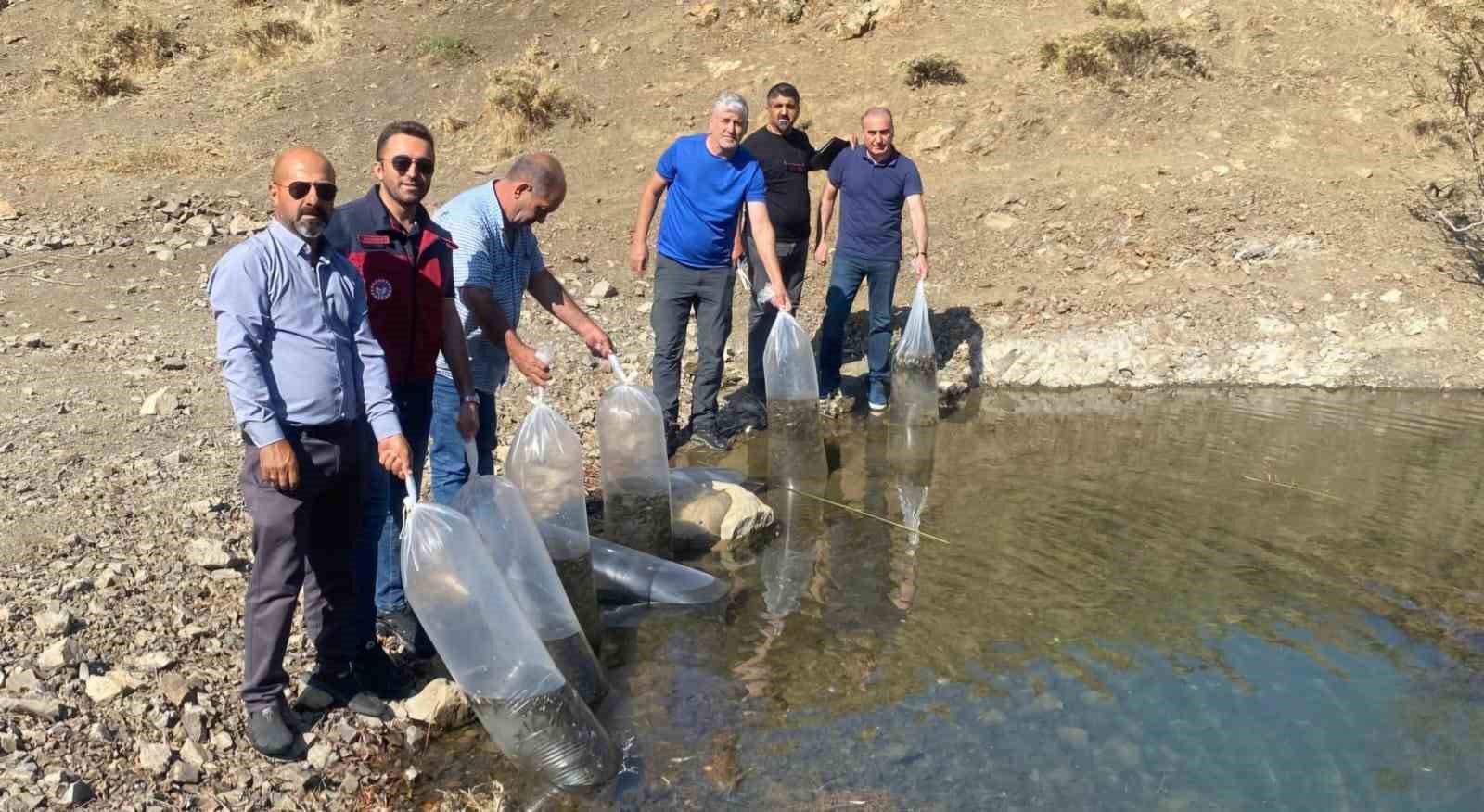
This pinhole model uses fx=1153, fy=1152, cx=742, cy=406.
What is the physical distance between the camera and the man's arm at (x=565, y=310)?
421 cm

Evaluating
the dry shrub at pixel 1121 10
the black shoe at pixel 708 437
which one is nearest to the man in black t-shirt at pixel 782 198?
the black shoe at pixel 708 437

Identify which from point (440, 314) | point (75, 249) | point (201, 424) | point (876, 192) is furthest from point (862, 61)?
point (440, 314)

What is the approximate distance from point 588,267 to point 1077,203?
13.4ft

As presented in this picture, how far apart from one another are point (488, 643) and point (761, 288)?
3.74m

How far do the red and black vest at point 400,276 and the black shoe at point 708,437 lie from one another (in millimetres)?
2779

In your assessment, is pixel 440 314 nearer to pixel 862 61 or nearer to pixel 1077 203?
pixel 1077 203

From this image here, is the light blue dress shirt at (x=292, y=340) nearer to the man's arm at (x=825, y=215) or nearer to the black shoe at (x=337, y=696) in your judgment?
the black shoe at (x=337, y=696)

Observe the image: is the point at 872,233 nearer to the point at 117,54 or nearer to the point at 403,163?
the point at 403,163

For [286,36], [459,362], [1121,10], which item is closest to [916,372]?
[459,362]

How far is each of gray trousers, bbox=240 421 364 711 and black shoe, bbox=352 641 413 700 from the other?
10.3 inches

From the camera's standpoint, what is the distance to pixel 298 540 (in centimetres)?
308

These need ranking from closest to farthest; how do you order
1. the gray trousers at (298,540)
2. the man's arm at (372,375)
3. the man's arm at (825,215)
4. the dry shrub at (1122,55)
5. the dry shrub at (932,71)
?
the gray trousers at (298,540) → the man's arm at (372,375) → the man's arm at (825,215) → the dry shrub at (1122,55) → the dry shrub at (932,71)

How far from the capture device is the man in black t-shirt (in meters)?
6.35

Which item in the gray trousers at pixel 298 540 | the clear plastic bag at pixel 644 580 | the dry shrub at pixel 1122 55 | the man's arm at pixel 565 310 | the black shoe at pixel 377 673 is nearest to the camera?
the gray trousers at pixel 298 540
